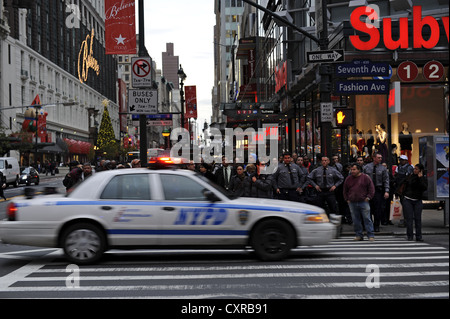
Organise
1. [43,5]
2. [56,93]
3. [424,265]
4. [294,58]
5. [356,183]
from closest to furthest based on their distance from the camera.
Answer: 1. [424,265]
2. [356,183]
3. [294,58]
4. [43,5]
5. [56,93]

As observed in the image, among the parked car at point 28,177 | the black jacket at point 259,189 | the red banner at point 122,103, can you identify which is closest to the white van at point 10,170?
the parked car at point 28,177

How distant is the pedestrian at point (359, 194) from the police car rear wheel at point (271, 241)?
10.5 ft

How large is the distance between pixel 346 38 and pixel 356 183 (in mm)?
10733

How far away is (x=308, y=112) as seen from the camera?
101 feet

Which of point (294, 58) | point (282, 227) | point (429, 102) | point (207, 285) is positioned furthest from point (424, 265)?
point (294, 58)

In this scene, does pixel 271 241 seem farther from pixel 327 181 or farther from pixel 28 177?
pixel 28 177

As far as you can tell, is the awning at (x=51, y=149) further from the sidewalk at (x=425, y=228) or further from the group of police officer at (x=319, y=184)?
the sidewalk at (x=425, y=228)

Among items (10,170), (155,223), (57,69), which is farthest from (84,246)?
(57,69)

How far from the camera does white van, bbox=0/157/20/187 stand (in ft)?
131

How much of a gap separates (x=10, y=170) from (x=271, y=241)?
117ft

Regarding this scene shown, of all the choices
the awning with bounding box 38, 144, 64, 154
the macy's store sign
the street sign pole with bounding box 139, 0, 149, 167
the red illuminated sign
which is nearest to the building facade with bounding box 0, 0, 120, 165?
the awning with bounding box 38, 144, 64, 154

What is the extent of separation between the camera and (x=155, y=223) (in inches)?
384

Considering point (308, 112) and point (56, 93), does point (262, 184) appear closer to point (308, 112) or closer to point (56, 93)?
point (308, 112)

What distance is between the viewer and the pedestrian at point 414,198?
→ 12633mm
